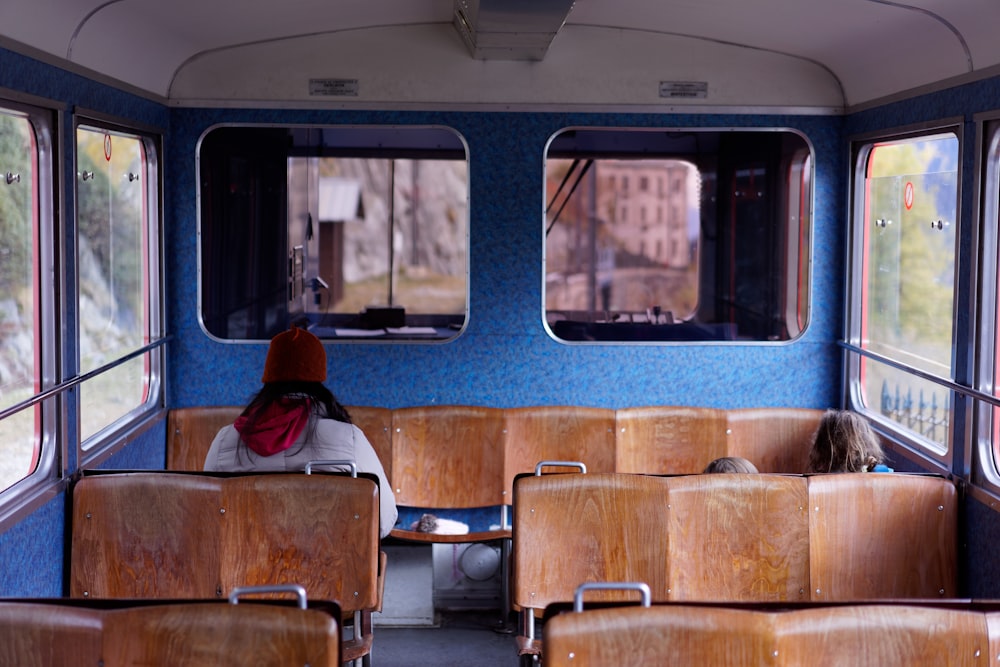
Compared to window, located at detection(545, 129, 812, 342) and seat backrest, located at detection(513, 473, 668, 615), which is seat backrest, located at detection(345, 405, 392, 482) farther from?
seat backrest, located at detection(513, 473, 668, 615)

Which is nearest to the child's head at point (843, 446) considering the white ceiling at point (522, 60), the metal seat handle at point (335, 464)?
the white ceiling at point (522, 60)

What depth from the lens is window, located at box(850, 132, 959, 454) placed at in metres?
4.54

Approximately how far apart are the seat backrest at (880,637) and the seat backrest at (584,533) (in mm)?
1233

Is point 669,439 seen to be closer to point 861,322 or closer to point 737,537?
point 861,322

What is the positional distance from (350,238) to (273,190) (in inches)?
19.1

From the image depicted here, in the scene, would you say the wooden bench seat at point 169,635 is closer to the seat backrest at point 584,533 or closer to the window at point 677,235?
the seat backrest at point 584,533

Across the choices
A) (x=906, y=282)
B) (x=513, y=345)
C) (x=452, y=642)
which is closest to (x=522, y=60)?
(x=513, y=345)

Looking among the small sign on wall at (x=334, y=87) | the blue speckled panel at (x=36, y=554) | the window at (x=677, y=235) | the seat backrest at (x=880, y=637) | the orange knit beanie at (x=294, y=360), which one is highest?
the small sign on wall at (x=334, y=87)

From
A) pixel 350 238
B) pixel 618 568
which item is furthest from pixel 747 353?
pixel 618 568

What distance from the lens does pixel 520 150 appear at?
18.1 ft

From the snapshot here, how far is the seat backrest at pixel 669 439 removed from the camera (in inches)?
196

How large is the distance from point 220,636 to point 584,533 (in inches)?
59.2

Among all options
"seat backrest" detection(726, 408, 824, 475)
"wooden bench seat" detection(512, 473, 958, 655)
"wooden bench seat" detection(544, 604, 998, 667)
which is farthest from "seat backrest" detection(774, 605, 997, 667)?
"seat backrest" detection(726, 408, 824, 475)

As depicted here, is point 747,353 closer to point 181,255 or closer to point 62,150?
point 181,255
